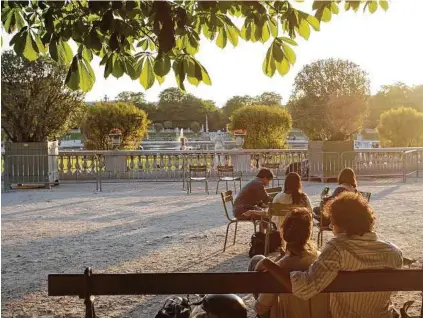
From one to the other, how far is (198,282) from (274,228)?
4684 millimetres

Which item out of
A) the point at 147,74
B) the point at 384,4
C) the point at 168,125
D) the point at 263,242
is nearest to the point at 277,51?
the point at 147,74

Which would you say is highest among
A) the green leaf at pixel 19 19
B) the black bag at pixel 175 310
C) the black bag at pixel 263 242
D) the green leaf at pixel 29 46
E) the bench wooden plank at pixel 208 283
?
the green leaf at pixel 19 19

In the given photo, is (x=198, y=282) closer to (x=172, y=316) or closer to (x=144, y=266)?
(x=172, y=316)

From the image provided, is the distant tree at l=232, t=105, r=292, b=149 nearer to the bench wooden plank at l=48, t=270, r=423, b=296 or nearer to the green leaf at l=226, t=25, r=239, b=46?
the green leaf at l=226, t=25, r=239, b=46

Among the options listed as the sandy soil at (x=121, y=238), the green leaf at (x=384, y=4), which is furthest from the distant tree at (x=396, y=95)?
the green leaf at (x=384, y=4)

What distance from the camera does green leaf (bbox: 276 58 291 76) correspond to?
11.6 feet

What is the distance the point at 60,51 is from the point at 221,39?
108 centimetres

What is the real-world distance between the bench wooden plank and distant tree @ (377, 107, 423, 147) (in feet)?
94.1

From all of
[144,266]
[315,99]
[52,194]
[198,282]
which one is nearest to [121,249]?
[144,266]

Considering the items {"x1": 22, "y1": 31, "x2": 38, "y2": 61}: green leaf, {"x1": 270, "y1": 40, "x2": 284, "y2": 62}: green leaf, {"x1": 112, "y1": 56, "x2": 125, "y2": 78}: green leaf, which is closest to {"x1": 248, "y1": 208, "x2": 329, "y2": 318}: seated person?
{"x1": 270, "y1": 40, "x2": 284, "y2": 62}: green leaf

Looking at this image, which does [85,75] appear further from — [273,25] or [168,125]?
[168,125]

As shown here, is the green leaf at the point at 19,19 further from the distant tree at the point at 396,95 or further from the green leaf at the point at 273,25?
the distant tree at the point at 396,95

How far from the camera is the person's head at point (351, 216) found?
3275 millimetres

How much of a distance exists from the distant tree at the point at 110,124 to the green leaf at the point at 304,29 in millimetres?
24893
